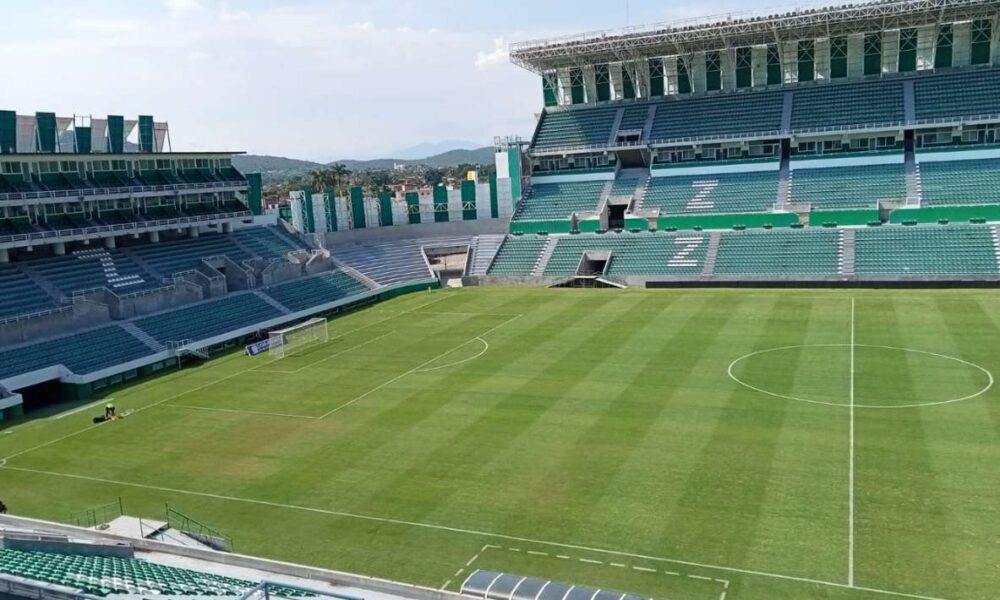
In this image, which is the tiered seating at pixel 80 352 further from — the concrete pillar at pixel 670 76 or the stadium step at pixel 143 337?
the concrete pillar at pixel 670 76

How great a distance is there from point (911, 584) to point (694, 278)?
3321 centimetres

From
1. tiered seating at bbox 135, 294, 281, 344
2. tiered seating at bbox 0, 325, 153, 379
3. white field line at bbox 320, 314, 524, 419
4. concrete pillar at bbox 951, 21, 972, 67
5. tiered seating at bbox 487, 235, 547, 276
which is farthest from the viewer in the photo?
tiered seating at bbox 487, 235, 547, 276

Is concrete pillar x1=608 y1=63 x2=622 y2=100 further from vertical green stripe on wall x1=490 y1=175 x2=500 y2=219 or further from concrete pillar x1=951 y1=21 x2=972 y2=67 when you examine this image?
concrete pillar x1=951 y1=21 x2=972 y2=67

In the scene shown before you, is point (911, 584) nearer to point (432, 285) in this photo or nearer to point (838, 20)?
point (432, 285)

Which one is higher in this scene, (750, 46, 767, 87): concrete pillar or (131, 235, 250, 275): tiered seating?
(750, 46, 767, 87): concrete pillar

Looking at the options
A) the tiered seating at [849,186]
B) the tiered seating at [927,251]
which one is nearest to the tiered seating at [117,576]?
the tiered seating at [927,251]

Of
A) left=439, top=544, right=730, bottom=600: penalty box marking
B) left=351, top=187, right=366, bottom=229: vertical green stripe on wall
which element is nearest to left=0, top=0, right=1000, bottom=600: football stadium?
left=439, top=544, right=730, bottom=600: penalty box marking

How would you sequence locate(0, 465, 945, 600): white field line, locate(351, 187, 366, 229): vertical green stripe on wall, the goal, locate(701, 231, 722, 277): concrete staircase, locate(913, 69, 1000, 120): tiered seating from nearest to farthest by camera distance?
locate(0, 465, 945, 600): white field line
the goal
locate(701, 231, 722, 277): concrete staircase
locate(913, 69, 1000, 120): tiered seating
locate(351, 187, 366, 229): vertical green stripe on wall

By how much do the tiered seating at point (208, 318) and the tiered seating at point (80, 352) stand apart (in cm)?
160

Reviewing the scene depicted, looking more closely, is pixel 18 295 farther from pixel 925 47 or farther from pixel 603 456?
pixel 925 47

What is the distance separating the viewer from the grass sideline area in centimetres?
1500

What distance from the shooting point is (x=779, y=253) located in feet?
150

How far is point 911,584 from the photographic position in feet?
44.3

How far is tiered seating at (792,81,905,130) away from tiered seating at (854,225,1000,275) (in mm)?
10673
